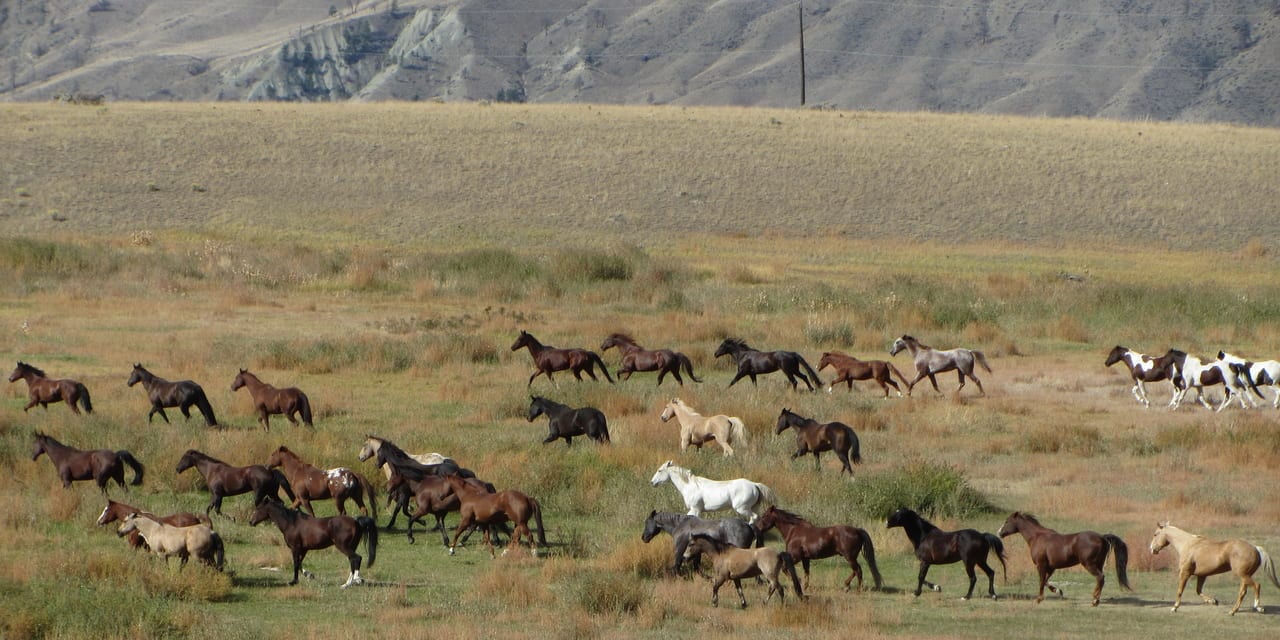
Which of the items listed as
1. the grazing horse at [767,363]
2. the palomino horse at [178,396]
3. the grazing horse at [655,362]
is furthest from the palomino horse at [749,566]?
the grazing horse at [655,362]

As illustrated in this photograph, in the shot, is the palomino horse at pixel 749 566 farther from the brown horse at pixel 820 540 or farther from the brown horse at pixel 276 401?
the brown horse at pixel 276 401

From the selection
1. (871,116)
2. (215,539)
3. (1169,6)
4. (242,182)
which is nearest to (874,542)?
(215,539)

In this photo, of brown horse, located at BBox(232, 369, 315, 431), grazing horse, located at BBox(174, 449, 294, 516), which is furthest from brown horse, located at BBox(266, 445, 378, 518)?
brown horse, located at BBox(232, 369, 315, 431)

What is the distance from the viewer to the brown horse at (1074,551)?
11.8 metres

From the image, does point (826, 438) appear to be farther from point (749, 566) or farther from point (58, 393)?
point (58, 393)

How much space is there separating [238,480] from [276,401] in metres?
5.14

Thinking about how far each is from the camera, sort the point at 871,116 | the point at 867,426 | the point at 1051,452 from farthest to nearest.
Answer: the point at 871,116 → the point at 867,426 → the point at 1051,452

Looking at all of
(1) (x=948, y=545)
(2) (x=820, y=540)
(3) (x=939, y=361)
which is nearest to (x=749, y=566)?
(2) (x=820, y=540)

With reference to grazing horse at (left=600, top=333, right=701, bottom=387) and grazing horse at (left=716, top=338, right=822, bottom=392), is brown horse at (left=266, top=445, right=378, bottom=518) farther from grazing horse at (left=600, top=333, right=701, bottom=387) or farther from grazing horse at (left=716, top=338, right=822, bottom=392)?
grazing horse at (left=600, top=333, right=701, bottom=387)

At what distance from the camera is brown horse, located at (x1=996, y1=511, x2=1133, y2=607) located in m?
11.8

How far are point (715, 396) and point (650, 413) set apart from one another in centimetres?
166

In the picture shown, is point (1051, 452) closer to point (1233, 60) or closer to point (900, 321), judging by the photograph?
point (900, 321)

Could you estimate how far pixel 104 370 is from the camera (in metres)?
25.9

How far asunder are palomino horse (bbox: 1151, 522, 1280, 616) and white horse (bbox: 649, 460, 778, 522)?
3669mm
